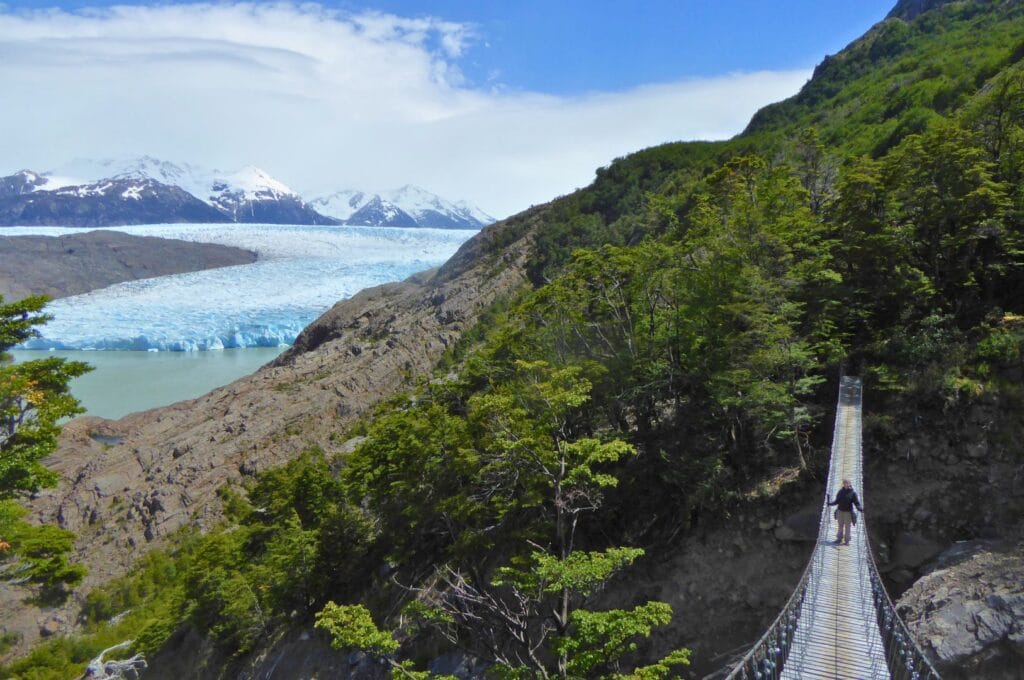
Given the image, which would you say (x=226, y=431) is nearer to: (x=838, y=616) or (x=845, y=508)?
(x=845, y=508)

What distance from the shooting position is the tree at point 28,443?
895cm

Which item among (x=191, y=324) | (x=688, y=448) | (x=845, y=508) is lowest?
(x=191, y=324)

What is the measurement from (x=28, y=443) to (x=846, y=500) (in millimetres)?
12390

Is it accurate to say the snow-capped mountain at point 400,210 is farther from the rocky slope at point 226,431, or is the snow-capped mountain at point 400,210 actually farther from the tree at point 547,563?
the tree at point 547,563

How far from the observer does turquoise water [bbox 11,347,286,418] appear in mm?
50969

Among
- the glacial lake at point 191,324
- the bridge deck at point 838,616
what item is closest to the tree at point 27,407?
the bridge deck at point 838,616

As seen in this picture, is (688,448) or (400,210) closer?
(688,448)

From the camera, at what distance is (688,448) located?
41.2 feet

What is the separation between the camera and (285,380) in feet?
125

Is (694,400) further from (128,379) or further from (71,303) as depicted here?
(71,303)

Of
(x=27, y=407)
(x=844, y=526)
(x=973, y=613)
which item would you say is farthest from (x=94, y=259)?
(x=973, y=613)

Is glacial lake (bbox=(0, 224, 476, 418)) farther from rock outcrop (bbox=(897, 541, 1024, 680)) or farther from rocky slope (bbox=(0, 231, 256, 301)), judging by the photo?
rock outcrop (bbox=(897, 541, 1024, 680))

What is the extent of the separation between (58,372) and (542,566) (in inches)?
350

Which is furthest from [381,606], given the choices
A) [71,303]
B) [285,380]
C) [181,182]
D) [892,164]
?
[181,182]
